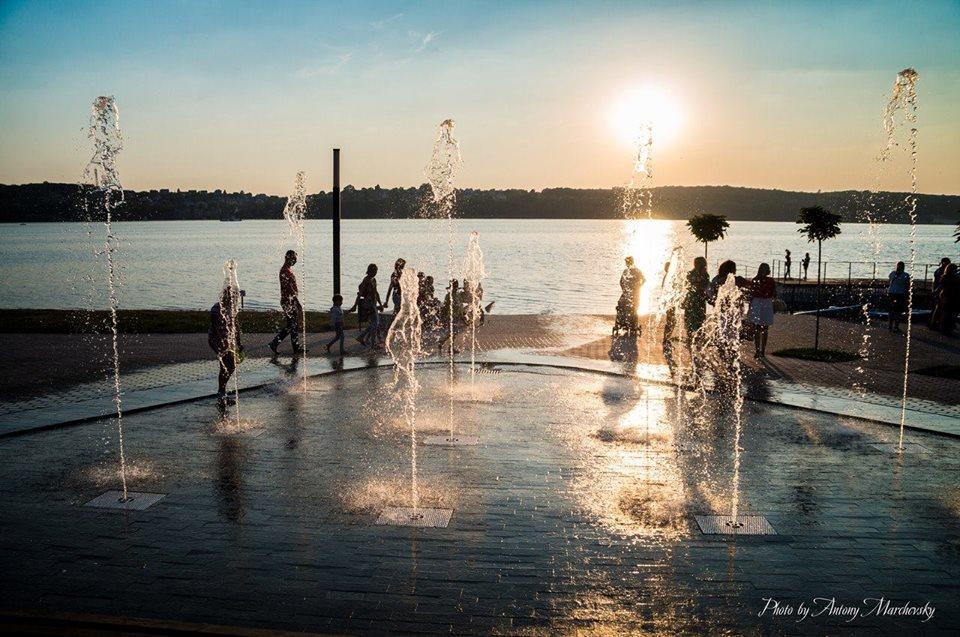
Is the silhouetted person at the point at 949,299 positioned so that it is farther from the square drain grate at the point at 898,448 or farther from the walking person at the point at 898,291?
the square drain grate at the point at 898,448

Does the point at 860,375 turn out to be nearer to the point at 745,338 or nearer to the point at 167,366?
the point at 745,338

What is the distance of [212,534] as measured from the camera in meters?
6.44

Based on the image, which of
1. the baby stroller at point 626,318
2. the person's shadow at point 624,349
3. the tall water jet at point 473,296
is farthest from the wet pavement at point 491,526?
the baby stroller at point 626,318

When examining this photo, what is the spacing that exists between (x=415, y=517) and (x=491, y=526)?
74cm

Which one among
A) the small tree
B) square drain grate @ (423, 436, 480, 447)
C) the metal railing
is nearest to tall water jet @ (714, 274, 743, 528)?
square drain grate @ (423, 436, 480, 447)

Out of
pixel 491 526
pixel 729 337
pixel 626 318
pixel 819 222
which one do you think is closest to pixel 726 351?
pixel 729 337

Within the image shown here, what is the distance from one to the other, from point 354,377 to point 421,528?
304 inches

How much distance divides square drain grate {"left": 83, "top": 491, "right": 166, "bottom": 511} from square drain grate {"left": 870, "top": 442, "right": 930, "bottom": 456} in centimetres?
854

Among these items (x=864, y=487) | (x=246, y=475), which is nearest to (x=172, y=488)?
(x=246, y=475)

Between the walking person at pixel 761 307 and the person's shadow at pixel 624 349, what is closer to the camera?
the walking person at pixel 761 307

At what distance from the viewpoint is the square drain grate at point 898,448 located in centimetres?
908

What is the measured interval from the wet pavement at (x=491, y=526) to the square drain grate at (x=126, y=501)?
134mm

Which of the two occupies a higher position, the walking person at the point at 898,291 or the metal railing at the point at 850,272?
the walking person at the point at 898,291

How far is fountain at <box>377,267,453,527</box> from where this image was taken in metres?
6.82
